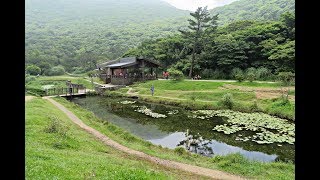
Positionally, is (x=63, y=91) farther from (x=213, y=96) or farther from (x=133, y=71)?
(x=213, y=96)

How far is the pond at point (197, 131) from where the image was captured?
17.4 meters

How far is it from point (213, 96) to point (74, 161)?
2539 cm

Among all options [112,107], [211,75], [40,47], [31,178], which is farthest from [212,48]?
[40,47]

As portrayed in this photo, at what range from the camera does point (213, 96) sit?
3388 centimetres

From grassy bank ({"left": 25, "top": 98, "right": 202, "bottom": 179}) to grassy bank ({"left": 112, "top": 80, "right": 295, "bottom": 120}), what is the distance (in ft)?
53.9

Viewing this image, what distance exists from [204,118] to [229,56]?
67.4 ft

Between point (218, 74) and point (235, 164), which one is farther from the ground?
point (218, 74)

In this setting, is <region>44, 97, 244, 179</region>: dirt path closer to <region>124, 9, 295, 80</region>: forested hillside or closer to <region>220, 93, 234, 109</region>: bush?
<region>220, 93, 234, 109</region>: bush

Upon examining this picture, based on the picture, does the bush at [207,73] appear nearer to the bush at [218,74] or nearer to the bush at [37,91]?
the bush at [218,74]

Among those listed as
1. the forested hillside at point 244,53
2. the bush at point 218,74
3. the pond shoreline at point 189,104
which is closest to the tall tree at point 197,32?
the forested hillside at point 244,53

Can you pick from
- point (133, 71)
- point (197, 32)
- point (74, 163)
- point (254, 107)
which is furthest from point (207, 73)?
point (74, 163)
